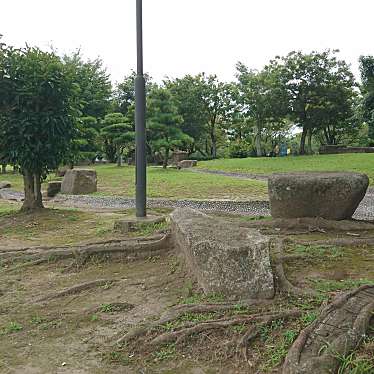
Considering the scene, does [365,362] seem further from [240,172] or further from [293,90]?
[293,90]

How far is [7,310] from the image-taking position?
14.4 feet

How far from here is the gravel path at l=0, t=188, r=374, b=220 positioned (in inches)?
415

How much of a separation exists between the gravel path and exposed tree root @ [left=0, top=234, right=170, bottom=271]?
4299mm

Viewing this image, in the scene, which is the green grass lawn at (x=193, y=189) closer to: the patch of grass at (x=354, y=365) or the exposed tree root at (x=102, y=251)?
the exposed tree root at (x=102, y=251)

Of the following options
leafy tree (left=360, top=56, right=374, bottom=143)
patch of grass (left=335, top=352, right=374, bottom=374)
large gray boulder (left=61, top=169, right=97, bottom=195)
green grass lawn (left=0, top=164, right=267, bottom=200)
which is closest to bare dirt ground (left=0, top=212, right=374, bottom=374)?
patch of grass (left=335, top=352, right=374, bottom=374)

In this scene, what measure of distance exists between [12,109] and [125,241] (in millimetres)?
5080

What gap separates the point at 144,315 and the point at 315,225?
3.70m

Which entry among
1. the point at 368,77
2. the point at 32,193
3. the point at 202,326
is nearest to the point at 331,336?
the point at 202,326

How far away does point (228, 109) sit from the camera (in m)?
38.9

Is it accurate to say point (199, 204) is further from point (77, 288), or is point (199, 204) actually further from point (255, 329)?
point (255, 329)

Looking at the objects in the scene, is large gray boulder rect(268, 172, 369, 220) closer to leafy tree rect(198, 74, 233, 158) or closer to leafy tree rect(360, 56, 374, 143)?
leafy tree rect(360, 56, 374, 143)

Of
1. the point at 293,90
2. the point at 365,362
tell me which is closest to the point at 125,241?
the point at 365,362

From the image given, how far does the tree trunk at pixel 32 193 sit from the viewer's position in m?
10.3

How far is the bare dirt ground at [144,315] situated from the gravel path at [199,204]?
15.5ft
